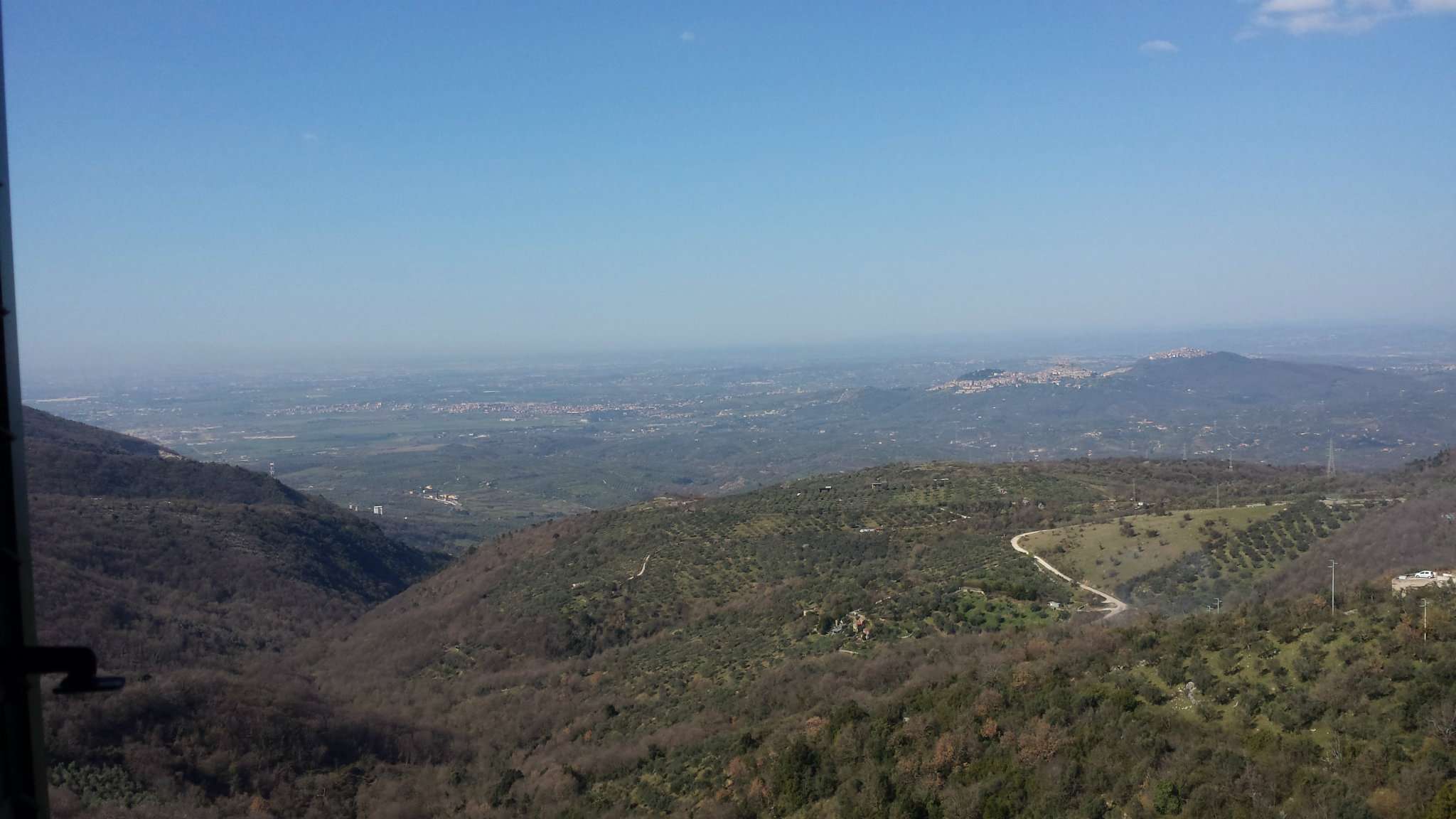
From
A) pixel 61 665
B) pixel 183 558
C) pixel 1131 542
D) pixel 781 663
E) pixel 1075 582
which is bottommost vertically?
pixel 183 558

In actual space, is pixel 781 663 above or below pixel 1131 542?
below

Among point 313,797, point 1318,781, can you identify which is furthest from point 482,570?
point 1318,781

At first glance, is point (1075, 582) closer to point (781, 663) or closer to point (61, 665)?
point (781, 663)

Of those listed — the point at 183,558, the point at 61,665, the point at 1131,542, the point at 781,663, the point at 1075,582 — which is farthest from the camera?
the point at 183,558

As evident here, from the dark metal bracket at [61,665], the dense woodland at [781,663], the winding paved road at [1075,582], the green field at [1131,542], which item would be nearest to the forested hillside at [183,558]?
the dense woodland at [781,663]

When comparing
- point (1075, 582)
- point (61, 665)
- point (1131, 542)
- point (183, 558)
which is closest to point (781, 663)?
point (1075, 582)

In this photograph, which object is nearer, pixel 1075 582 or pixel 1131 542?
pixel 1075 582

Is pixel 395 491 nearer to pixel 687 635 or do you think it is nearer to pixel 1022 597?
pixel 687 635
